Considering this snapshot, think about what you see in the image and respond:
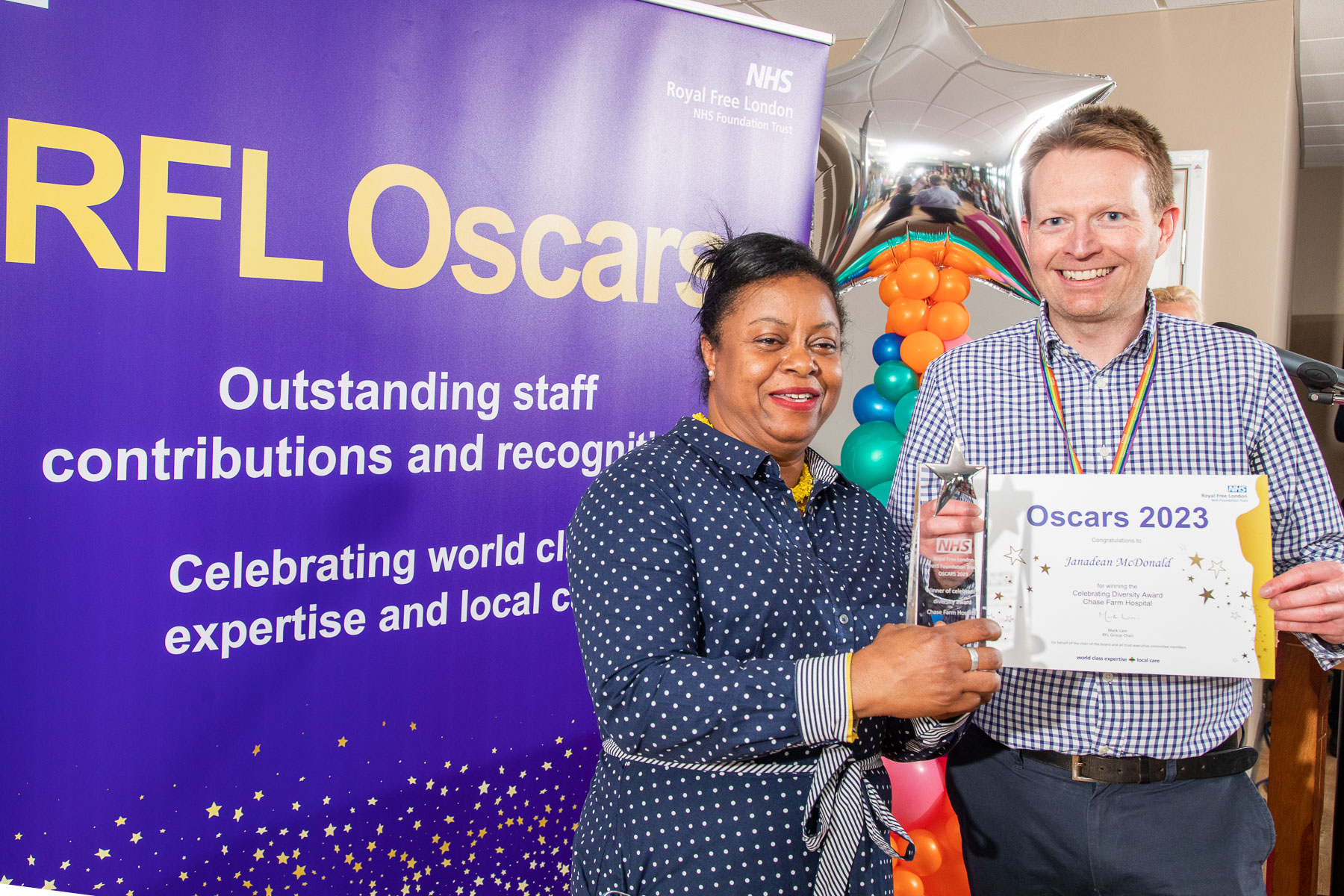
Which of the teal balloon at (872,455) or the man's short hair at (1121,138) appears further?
the teal balloon at (872,455)

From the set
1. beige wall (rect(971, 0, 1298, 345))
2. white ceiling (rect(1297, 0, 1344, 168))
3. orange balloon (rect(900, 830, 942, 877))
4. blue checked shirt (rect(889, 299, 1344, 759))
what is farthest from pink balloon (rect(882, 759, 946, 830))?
white ceiling (rect(1297, 0, 1344, 168))

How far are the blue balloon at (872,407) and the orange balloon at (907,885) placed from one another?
1.21m

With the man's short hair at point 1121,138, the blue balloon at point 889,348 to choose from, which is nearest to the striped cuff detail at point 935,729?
the man's short hair at point 1121,138

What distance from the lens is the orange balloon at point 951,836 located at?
2389 mm

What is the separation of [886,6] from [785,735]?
413cm

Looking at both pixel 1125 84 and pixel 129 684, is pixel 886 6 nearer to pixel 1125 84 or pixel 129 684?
pixel 1125 84

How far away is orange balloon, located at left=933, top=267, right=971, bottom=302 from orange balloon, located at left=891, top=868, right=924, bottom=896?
5.07 ft

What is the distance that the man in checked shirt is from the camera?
4.69 ft

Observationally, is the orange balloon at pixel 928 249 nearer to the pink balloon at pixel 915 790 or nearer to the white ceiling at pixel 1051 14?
the pink balloon at pixel 915 790

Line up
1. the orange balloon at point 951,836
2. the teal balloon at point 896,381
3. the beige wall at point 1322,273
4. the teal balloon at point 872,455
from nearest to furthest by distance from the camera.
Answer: the orange balloon at point 951,836
the teal balloon at point 872,455
the teal balloon at point 896,381
the beige wall at point 1322,273

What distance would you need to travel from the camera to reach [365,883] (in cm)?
205

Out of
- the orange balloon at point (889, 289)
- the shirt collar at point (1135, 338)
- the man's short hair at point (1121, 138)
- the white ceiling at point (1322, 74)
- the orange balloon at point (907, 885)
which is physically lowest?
the orange balloon at point (907, 885)

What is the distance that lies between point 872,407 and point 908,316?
11.1 inches

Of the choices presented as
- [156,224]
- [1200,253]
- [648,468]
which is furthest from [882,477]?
[1200,253]
